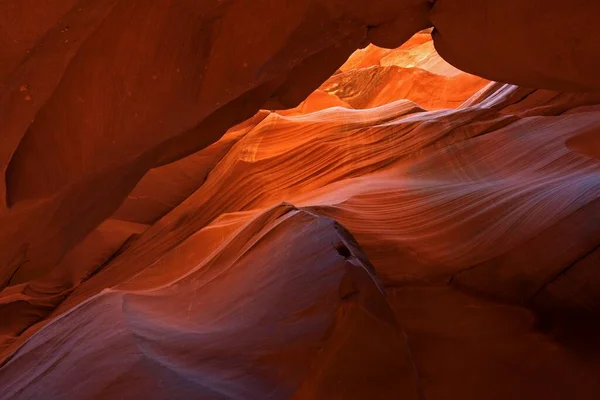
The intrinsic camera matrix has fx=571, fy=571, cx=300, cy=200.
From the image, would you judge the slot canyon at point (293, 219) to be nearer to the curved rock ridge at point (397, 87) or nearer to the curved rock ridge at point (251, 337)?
the curved rock ridge at point (251, 337)

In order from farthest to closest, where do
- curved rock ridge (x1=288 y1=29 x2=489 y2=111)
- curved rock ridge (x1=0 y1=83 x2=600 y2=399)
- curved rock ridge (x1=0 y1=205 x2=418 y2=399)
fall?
curved rock ridge (x1=288 y1=29 x2=489 y2=111), curved rock ridge (x1=0 y1=83 x2=600 y2=399), curved rock ridge (x1=0 y1=205 x2=418 y2=399)

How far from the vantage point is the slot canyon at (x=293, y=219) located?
2.36m

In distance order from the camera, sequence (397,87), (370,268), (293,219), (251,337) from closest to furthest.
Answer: (251,337) → (370,268) → (293,219) → (397,87)

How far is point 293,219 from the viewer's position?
3.41 m

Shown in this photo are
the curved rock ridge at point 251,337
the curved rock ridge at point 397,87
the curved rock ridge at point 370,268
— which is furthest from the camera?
the curved rock ridge at point 397,87

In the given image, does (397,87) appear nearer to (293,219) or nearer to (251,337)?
(293,219)

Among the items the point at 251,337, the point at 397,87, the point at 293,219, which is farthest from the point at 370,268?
the point at 397,87

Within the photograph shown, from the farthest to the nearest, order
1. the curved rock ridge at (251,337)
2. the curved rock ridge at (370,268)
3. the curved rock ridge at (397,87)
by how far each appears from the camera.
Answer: the curved rock ridge at (397,87)
the curved rock ridge at (370,268)
the curved rock ridge at (251,337)

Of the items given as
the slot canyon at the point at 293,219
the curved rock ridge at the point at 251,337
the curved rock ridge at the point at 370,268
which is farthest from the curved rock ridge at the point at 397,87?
the curved rock ridge at the point at 251,337

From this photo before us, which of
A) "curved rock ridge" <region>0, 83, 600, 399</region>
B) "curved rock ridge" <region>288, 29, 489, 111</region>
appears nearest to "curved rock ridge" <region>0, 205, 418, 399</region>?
"curved rock ridge" <region>0, 83, 600, 399</region>

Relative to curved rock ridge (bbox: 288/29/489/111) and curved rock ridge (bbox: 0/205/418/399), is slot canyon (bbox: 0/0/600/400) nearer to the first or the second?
curved rock ridge (bbox: 0/205/418/399)

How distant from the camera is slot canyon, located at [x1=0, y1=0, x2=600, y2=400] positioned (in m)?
2.36

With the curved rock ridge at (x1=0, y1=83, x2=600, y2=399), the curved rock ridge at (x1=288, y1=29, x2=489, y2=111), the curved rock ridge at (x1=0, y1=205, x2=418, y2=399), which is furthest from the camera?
the curved rock ridge at (x1=288, y1=29, x2=489, y2=111)

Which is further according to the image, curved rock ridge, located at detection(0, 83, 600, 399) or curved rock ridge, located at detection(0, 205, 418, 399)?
curved rock ridge, located at detection(0, 83, 600, 399)
